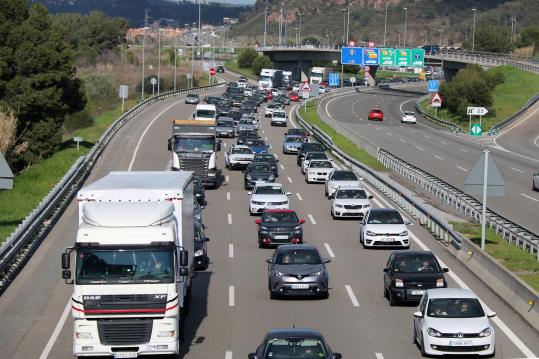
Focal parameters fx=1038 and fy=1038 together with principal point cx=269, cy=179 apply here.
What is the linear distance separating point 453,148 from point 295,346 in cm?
5877

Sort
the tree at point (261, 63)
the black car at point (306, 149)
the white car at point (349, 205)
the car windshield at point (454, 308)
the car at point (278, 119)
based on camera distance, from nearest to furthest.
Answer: the car windshield at point (454, 308)
the white car at point (349, 205)
the black car at point (306, 149)
the car at point (278, 119)
the tree at point (261, 63)

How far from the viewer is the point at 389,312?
24328 millimetres

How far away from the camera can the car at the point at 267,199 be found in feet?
132

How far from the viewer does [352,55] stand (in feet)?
439

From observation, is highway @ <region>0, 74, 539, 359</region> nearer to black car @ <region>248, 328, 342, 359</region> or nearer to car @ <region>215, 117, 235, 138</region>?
black car @ <region>248, 328, 342, 359</region>

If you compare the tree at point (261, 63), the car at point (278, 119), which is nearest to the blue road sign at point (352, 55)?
the tree at point (261, 63)

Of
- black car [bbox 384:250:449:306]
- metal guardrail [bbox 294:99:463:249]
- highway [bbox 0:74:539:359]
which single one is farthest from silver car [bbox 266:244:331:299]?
metal guardrail [bbox 294:99:463:249]

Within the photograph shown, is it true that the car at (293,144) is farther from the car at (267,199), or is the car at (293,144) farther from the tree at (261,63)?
the tree at (261,63)

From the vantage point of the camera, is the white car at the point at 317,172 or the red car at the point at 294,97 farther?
the red car at the point at 294,97

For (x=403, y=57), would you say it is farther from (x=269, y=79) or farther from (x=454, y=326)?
(x=454, y=326)

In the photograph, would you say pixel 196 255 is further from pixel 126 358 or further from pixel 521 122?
pixel 521 122

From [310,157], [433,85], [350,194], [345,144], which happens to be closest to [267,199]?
[350,194]

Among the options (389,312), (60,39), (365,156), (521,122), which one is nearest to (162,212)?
(389,312)

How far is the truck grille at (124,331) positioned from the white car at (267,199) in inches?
863
